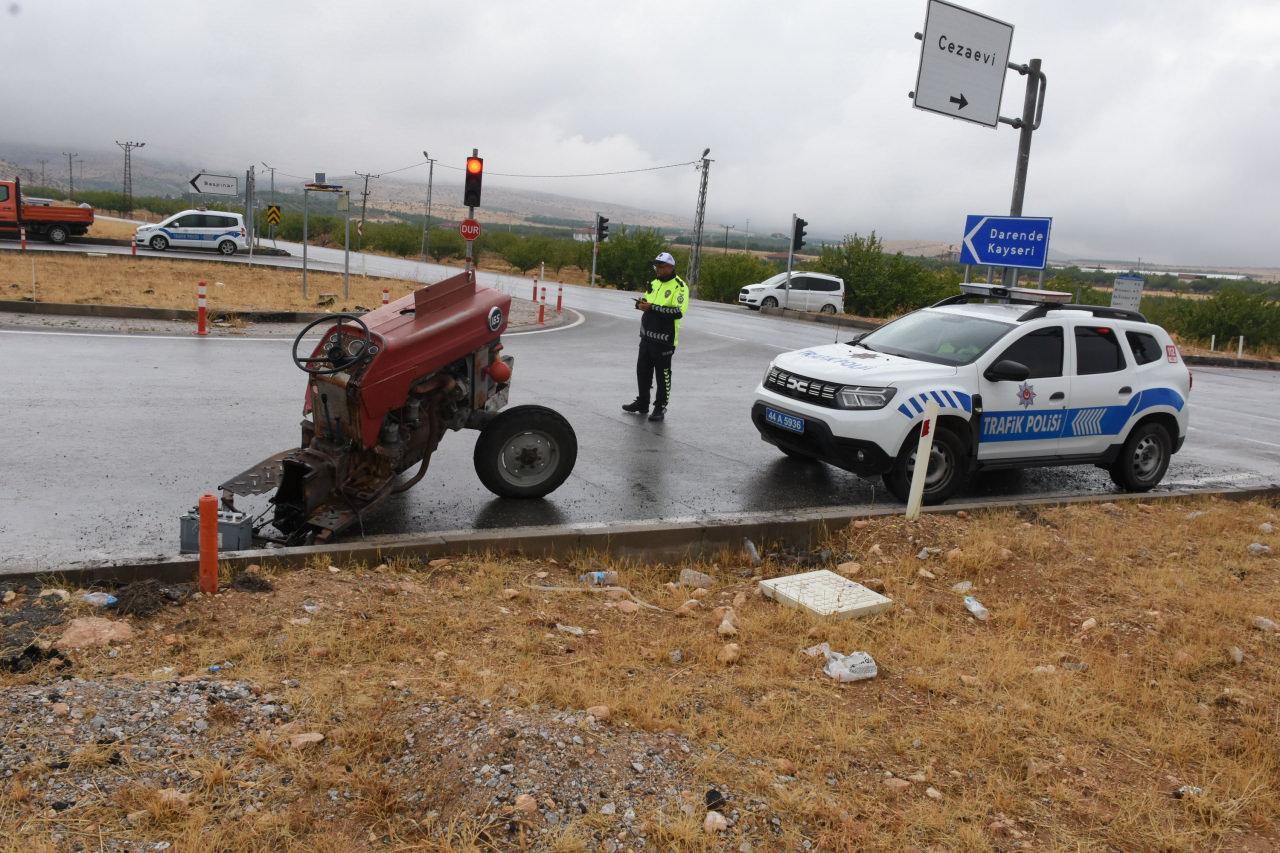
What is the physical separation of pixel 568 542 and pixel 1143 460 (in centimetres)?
606

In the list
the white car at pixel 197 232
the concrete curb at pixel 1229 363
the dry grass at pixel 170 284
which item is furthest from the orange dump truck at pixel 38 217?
Result: the concrete curb at pixel 1229 363

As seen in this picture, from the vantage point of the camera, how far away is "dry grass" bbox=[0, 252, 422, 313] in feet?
64.8

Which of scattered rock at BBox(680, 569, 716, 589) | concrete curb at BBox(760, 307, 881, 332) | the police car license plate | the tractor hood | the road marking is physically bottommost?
scattered rock at BBox(680, 569, 716, 589)

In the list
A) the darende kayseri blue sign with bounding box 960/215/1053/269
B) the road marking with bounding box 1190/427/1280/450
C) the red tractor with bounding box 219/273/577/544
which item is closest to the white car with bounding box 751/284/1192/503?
the red tractor with bounding box 219/273/577/544

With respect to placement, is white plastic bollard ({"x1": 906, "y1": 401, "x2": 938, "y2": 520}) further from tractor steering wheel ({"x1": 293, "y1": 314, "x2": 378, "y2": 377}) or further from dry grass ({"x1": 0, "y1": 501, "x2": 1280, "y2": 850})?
tractor steering wheel ({"x1": 293, "y1": 314, "x2": 378, "y2": 377})

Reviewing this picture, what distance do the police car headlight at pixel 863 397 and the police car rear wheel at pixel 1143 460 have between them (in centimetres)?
286

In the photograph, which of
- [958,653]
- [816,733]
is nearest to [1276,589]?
[958,653]

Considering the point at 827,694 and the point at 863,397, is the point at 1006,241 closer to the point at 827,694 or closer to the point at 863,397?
the point at 863,397

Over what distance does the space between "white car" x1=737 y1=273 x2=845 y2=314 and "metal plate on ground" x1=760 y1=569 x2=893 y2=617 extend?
2891 centimetres

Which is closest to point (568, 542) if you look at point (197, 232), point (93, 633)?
point (93, 633)

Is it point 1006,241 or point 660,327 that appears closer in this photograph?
point 660,327

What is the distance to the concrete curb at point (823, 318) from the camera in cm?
3011

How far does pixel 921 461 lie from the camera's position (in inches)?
296

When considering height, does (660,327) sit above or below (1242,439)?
above
